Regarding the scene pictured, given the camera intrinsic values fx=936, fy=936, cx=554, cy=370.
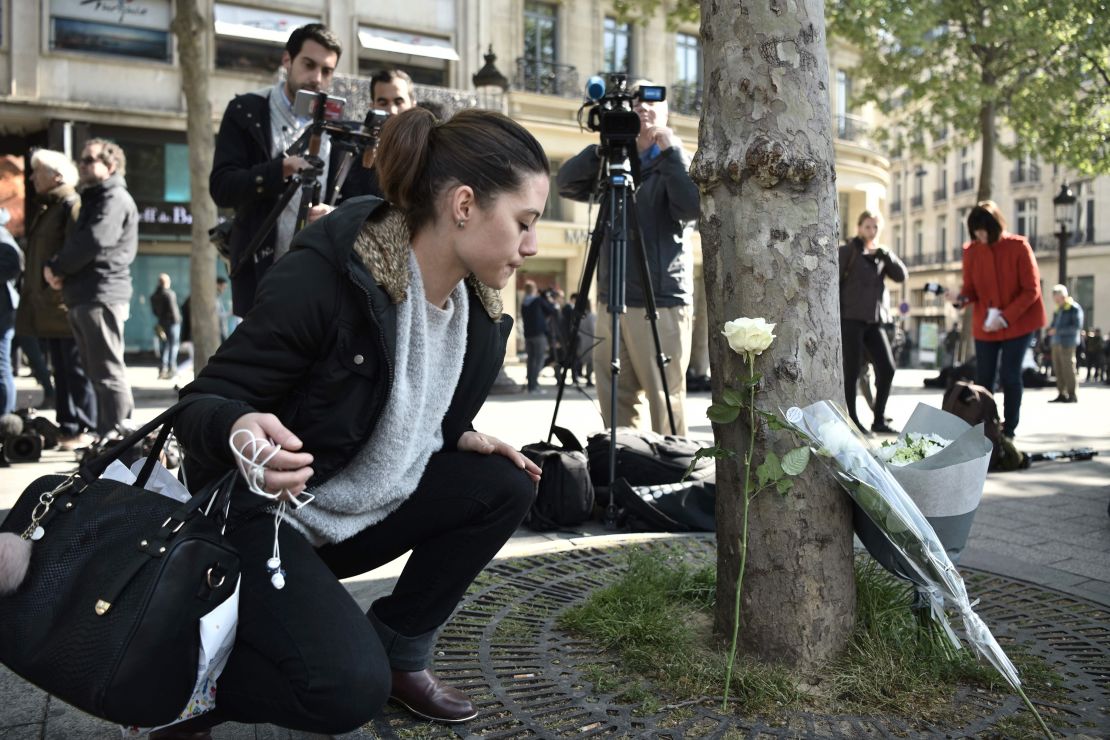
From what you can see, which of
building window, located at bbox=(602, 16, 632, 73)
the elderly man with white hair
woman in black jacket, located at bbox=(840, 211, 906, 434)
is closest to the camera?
the elderly man with white hair

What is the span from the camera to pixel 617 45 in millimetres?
25719

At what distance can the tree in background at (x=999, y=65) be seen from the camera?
1675 centimetres

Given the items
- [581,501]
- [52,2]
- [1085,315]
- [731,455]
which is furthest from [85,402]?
[1085,315]

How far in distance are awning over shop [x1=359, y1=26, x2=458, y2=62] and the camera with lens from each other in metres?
18.2

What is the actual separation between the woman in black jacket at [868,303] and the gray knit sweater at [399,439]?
6436 mm

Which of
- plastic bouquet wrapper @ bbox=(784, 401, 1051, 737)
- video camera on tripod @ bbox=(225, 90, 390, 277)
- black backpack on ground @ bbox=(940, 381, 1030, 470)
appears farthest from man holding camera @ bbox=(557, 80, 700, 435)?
plastic bouquet wrapper @ bbox=(784, 401, 1051, 737)

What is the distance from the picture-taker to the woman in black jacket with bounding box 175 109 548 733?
183 cm

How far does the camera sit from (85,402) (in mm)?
6688

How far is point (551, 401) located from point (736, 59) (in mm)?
9083

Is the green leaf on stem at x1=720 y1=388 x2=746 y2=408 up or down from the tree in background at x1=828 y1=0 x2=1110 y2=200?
down

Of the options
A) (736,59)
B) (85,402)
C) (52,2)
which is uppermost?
(52,2)

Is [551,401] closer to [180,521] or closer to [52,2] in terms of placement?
[180,521]

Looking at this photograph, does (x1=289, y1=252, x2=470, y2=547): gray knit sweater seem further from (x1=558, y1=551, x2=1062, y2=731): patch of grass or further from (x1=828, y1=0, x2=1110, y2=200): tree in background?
(x1=828, y1=0, x2=1110, y2=200): tree in background

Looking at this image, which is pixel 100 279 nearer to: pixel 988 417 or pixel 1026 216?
pixel 988 417
